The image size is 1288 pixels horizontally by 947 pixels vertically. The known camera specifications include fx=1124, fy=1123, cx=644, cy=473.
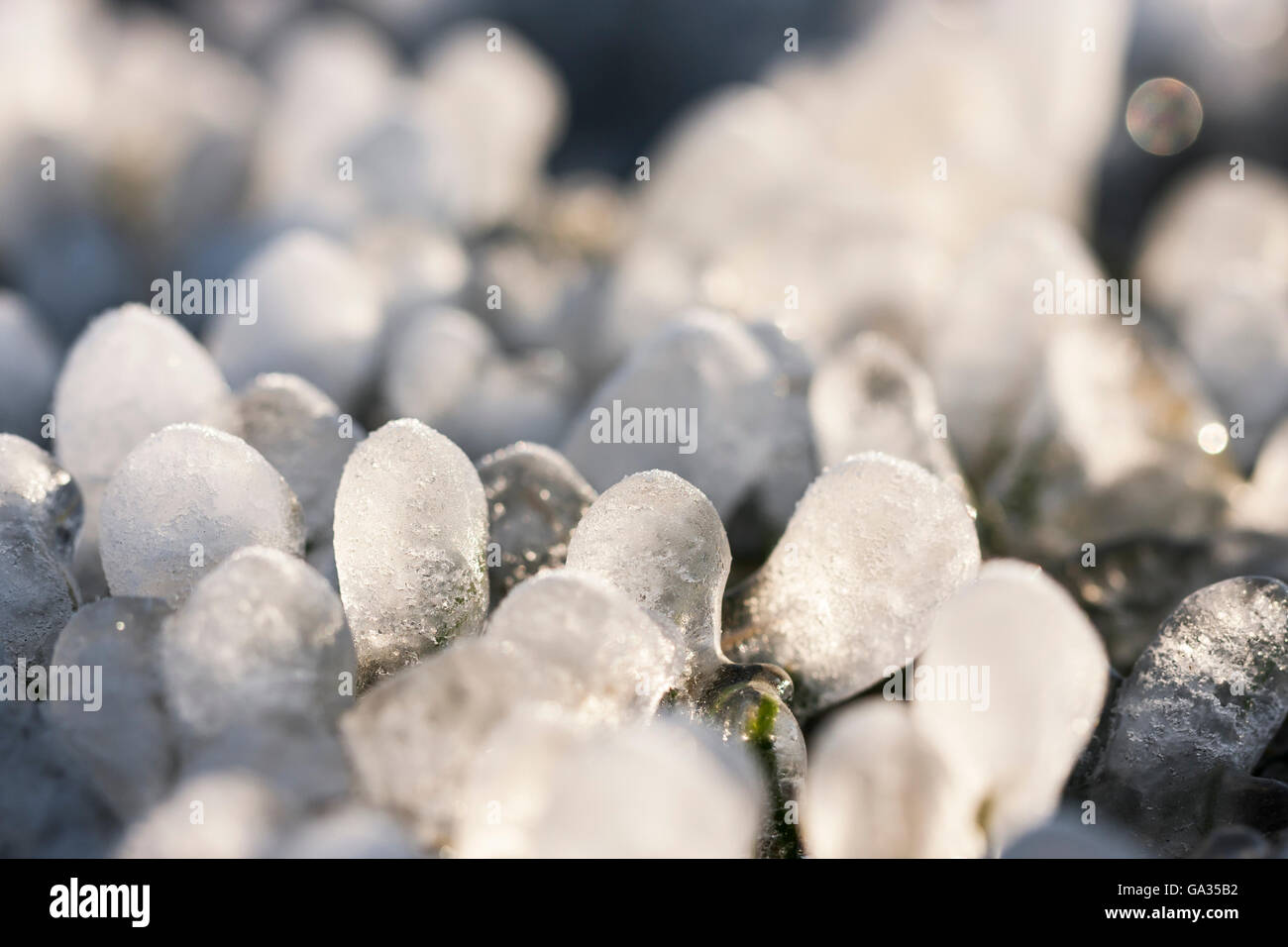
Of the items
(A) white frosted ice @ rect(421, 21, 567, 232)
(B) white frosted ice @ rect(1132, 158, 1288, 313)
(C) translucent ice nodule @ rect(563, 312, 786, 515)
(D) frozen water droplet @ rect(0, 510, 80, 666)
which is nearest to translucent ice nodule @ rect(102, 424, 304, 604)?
(D) frozen water droplet @ rect(0, 510, 80, 666)

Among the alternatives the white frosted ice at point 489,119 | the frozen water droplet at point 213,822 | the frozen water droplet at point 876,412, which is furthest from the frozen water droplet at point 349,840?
the white frosted ice at point 489,119

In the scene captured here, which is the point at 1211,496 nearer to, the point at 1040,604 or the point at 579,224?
the point at 1040,604

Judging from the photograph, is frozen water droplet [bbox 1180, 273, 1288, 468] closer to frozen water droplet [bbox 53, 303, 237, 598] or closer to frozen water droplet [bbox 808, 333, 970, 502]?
frozen water droplet [bbox 808, 333, 970, 502]

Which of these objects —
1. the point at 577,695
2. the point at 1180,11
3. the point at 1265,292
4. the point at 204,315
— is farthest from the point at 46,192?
the point at 1180,11

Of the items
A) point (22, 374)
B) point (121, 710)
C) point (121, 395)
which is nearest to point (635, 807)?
point (121, 710)

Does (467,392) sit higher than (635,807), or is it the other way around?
(467,392)

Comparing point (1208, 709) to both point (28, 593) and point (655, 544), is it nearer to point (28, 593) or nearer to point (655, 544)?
point (655, 544)
